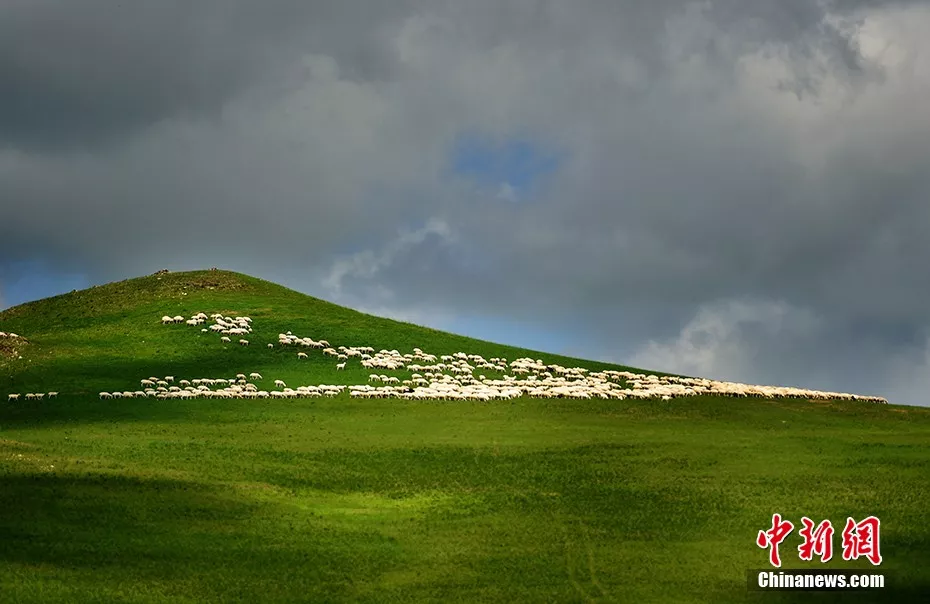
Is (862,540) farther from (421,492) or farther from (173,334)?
(173,334)

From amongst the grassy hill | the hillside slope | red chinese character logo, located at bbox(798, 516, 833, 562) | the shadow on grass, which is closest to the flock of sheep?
the grassy hill

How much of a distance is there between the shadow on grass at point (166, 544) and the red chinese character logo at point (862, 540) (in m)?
18.2

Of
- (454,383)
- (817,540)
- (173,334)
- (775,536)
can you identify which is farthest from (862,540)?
(173,334)

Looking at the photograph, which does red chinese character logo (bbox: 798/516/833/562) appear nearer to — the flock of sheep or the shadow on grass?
the shadow on grass

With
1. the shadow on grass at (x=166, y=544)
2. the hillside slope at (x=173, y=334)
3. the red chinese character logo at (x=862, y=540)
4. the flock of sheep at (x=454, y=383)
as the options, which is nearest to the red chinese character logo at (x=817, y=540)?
the red chinese character logo at (x=862, y=540)

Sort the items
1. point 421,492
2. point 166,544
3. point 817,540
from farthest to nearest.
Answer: point 421,492 → point 817,540 → point 166,544

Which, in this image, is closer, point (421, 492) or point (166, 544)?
point (166, 544)

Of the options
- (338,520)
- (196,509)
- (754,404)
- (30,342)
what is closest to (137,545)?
(196,509)

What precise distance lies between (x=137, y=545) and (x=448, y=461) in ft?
66.7

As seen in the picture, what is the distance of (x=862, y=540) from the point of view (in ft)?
132

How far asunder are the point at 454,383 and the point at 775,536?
40.5m

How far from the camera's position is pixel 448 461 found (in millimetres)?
54656

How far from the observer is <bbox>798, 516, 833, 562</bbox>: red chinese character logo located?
39.2 metres

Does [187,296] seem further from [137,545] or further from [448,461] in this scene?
[137,545]
